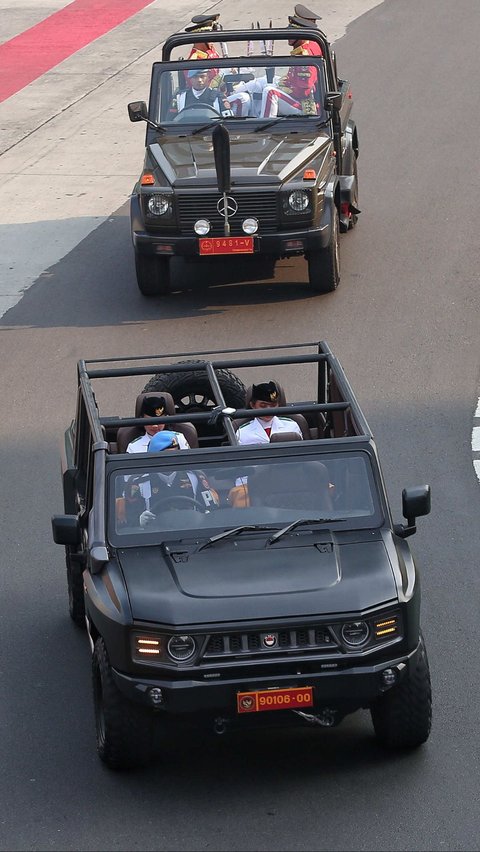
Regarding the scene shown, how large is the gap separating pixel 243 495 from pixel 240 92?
28.2 ft

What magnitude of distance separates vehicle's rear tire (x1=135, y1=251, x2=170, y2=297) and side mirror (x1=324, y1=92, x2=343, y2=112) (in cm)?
224

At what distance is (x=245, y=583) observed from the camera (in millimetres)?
7426

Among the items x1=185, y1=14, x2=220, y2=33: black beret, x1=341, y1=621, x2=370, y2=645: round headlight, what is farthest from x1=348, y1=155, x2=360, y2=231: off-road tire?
x1=341, y1=621, x2=370, y2=645: round headlight

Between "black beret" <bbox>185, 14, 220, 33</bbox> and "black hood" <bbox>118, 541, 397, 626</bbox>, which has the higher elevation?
"black beret" <bbox>185, 14, 220, 33</bbox>

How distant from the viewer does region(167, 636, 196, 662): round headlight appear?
7238 mm

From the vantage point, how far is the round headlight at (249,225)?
14844 mm

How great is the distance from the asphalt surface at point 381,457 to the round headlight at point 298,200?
1.12 meters

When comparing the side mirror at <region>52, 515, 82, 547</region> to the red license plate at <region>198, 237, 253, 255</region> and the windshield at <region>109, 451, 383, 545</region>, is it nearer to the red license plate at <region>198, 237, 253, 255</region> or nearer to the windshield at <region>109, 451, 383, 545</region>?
the windshield at <region>109, 451, 383, 545</region>

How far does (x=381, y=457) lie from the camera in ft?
39.1

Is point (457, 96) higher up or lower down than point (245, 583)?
higher up

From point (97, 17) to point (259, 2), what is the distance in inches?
125

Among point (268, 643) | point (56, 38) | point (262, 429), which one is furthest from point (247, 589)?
point (56, 38)

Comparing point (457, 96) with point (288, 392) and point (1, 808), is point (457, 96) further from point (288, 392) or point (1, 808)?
point (1, 808)

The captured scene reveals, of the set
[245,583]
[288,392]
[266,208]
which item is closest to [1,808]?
[245,583]
